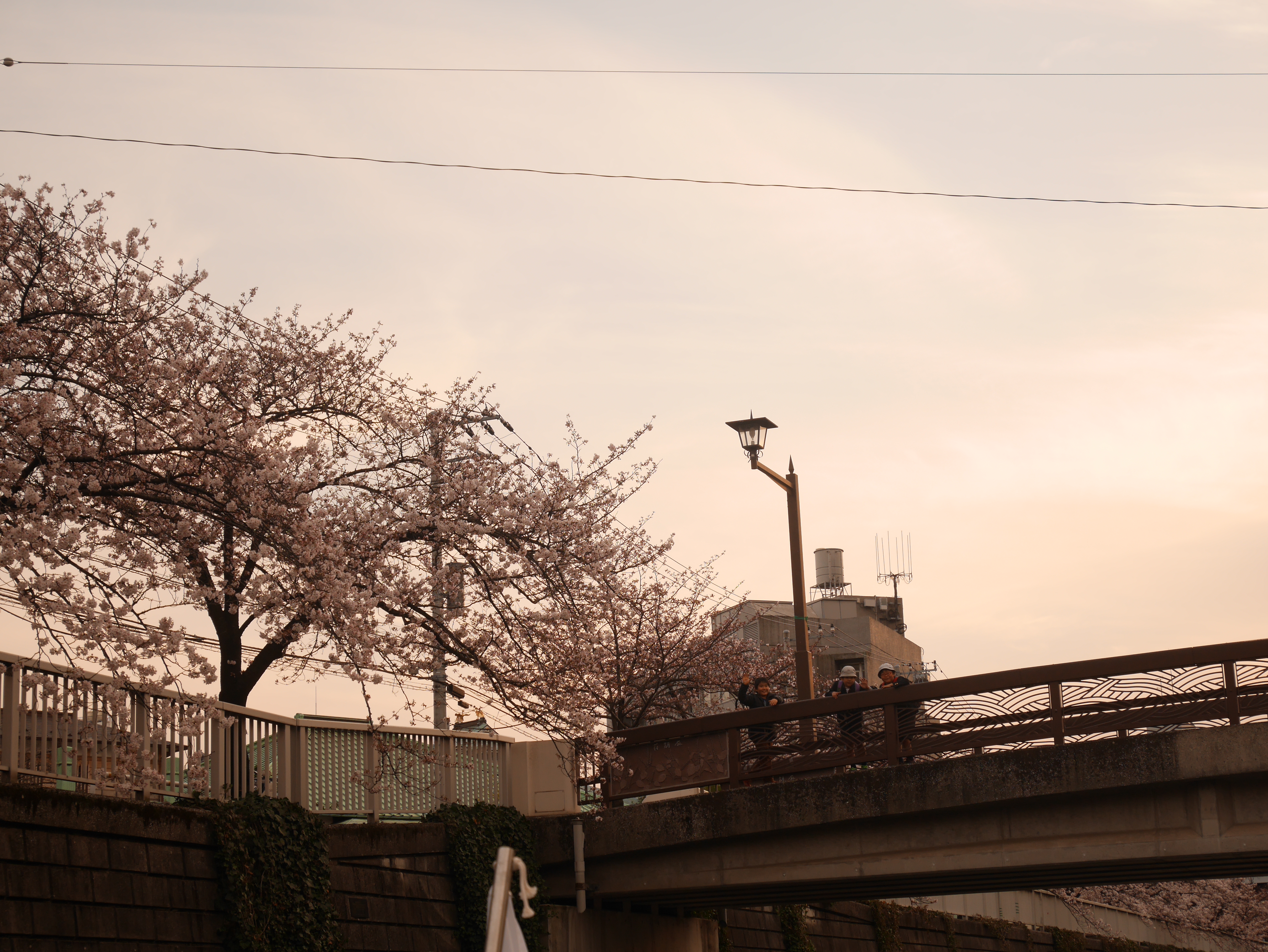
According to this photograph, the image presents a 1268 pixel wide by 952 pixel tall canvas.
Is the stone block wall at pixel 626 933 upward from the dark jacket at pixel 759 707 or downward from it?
downward

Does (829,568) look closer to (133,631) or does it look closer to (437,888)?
(437,888)

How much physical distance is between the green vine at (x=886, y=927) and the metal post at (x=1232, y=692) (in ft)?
44.6

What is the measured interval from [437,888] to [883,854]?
220 inches

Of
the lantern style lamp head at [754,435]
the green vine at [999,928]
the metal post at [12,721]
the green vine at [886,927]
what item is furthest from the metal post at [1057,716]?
the green vine at [999,928]

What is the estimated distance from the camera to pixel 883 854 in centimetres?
1672

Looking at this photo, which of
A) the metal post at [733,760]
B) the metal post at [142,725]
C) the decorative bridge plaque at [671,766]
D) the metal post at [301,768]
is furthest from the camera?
the decorative bridge plaque at [671,766]

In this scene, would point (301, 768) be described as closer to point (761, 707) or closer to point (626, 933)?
point (761, 707)

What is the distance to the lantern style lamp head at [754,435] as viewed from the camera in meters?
19.4

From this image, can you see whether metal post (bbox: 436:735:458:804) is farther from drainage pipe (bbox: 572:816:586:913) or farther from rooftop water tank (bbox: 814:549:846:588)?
rooftop water tank (bbox: 814:549:846:588)

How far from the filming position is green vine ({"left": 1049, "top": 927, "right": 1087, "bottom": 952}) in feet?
118

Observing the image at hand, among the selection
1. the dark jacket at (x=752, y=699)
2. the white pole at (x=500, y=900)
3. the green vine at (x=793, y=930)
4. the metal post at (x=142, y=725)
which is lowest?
the green vine at (x=793, y=930)

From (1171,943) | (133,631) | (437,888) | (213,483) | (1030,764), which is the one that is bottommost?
(1171,943)

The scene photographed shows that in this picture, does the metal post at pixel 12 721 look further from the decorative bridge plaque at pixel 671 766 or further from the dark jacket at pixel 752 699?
the dark jacket at pixel 752 699

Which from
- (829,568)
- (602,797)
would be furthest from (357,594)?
(829,568)
